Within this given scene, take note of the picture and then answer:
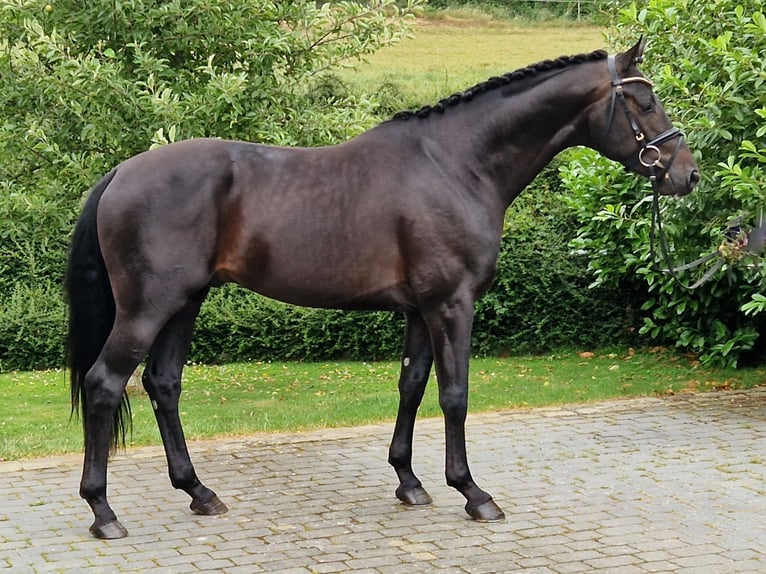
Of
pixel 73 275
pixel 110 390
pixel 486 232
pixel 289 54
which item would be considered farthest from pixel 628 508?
pixel 289 54

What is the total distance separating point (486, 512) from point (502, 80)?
2.35 meters

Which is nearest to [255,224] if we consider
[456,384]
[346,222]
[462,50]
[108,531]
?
[346,222]

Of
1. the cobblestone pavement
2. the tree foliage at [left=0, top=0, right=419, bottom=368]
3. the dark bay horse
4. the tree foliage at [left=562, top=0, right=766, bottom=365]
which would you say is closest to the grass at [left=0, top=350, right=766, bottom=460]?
the cobblestone pavement

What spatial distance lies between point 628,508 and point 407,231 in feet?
6.45

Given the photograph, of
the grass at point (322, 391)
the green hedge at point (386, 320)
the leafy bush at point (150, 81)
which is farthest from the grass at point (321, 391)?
the leafy bush at point (150, 81)

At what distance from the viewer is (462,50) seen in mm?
17219

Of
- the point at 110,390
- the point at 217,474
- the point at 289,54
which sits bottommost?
the point at 217,474

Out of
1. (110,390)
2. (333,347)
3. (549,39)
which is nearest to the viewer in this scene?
(110,390)

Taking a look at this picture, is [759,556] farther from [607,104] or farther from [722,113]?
[722,113]

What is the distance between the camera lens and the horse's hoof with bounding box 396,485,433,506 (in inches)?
225

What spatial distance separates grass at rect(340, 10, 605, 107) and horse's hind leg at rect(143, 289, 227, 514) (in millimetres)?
9784

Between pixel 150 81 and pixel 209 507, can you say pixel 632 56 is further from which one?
pixel 150 81

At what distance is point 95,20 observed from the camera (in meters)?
7.91

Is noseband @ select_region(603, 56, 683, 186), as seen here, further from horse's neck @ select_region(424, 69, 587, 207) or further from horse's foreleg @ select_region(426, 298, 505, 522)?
horse's foreleg @ select_region(426, 298, 505, 522)
